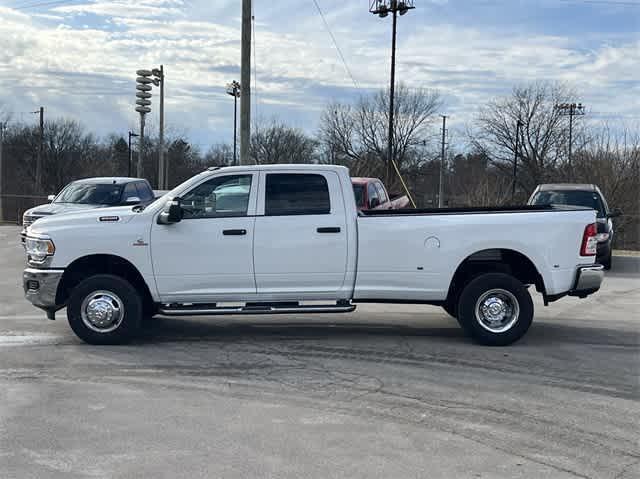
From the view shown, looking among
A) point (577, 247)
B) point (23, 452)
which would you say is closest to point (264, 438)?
point (23, 452)

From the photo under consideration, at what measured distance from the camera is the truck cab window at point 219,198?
816cm

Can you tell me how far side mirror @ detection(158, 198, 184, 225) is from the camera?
7910 millimetres

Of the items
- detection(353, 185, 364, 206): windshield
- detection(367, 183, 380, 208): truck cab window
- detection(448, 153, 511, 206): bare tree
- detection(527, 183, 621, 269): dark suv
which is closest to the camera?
detection(353, 185, 364, 206): windshield

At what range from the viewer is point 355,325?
31.1 ft

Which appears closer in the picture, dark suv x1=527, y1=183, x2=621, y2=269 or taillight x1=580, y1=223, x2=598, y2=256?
taillight x1=580, y1=223, x2=598, y2=256

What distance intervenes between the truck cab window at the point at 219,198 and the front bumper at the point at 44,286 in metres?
1.59

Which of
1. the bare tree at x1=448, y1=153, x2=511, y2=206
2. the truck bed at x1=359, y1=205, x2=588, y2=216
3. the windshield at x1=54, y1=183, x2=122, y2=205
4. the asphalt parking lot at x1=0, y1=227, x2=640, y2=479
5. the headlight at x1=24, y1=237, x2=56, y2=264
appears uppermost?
the bare tree at x1=448, y1=153, x2=511, y2=206

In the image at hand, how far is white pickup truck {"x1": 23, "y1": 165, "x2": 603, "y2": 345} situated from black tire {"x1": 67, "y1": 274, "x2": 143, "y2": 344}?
11 mm

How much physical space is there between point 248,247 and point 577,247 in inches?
146

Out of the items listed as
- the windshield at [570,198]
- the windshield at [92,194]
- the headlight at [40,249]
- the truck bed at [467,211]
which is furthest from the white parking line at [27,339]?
the windshield at [570,198]

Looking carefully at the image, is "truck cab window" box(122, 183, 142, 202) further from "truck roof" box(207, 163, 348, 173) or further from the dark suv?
the dark suv

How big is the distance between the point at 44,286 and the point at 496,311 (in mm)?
5079

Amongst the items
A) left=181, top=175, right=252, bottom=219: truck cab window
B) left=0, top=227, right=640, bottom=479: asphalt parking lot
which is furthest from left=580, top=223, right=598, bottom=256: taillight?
left=181, top=175, right=252, bottom=219: truck cab window

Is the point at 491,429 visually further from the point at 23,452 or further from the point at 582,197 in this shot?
the point at 582,197
